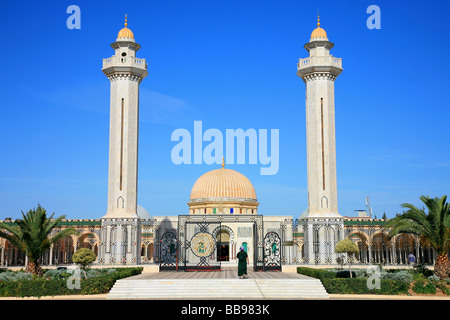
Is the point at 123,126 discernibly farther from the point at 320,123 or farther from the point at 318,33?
the point at 318,33

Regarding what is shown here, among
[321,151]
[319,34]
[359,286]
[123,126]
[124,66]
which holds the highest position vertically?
[319,34]

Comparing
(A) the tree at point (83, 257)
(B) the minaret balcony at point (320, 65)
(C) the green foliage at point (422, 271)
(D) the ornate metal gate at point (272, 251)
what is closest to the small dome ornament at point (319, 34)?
(B) the minaret balcony at point (320, 65)

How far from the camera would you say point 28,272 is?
21.9m

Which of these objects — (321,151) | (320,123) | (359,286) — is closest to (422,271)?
(359,286)

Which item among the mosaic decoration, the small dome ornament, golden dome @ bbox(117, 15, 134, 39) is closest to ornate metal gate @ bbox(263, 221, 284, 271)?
the mosaic decoration

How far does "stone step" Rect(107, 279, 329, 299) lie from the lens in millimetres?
18094

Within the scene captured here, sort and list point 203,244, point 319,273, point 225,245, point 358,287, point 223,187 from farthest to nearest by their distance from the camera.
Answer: point 223,187 < point 225,245 < point 203,244 < point 319,273 < point 358,287

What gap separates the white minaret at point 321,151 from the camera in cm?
3406

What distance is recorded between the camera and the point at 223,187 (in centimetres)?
4916

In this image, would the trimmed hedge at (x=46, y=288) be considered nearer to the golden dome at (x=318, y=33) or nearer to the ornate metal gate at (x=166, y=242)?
the ornate metal gate at (x=166, y=242)

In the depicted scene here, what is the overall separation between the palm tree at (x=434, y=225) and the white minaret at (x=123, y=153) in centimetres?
1911

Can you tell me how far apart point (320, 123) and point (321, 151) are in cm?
205
